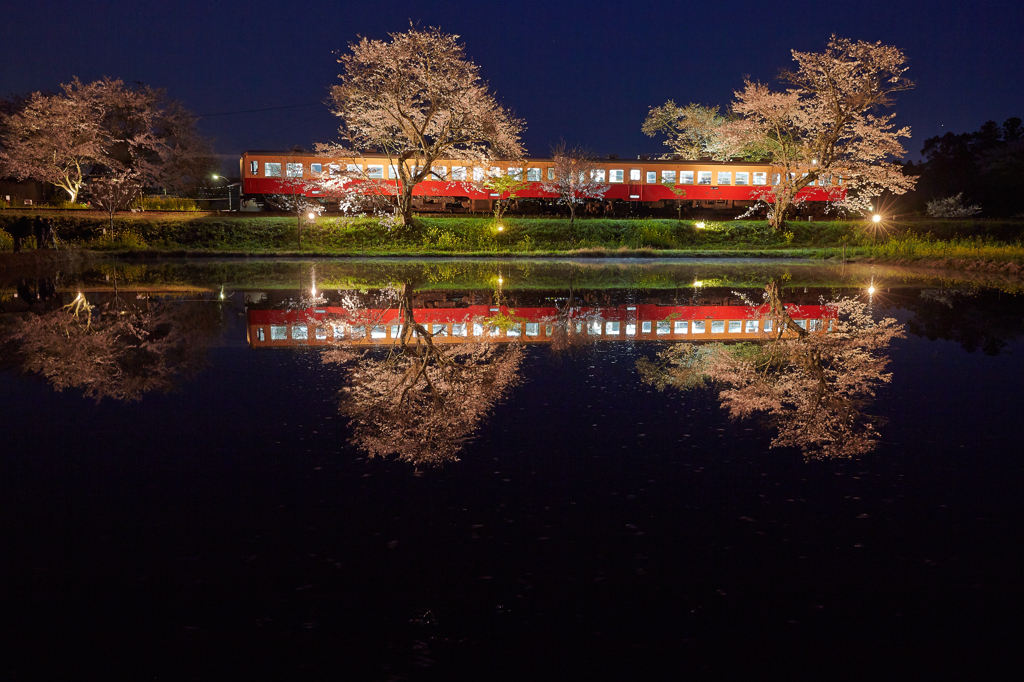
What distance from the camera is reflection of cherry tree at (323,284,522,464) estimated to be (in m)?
4.55

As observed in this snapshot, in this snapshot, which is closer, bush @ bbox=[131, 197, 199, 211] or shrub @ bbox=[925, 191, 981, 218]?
bush @ bbox=[131, 197, 199, 211]

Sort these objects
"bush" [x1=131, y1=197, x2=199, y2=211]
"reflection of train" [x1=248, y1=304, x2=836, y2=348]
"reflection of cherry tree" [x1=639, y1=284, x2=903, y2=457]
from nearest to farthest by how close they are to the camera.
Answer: "reflection of cherry tree" [x1=639, y1=284, x2=903, y2=457] < "reflection of train" [x1=248, y1=304, x2=836, y2=348] < "bush" [x1=131, y1=197, x2=199, y2=211]

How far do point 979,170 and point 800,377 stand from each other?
51618 mm

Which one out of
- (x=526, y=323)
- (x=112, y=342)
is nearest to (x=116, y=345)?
(x=112, y=342)

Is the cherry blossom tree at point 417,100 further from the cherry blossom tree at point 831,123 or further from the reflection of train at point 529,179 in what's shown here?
the cherry blossom tree at point 831,123

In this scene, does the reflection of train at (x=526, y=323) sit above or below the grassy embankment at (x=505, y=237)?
below

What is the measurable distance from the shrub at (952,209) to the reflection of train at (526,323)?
3345cm

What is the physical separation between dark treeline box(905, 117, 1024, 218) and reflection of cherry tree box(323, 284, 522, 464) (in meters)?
41.0

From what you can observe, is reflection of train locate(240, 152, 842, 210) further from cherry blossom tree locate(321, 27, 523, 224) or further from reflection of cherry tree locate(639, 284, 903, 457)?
reflection of cherry tree locate(639, 284, 903, 457)

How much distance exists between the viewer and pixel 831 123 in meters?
31.1

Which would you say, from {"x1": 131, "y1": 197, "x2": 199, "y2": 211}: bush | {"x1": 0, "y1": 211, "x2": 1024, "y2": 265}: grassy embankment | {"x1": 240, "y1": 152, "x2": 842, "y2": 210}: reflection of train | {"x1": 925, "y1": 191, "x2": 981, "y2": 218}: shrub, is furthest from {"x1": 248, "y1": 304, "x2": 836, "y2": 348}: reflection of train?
{"x1": 925, "y1": 191, "x2": 981, "y2": 218}: shrub

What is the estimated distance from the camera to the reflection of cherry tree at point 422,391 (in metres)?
4.55

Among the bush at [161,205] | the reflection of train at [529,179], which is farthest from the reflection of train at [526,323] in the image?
the bush at [161,205]

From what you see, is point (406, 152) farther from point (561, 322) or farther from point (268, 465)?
point (268, 465)
